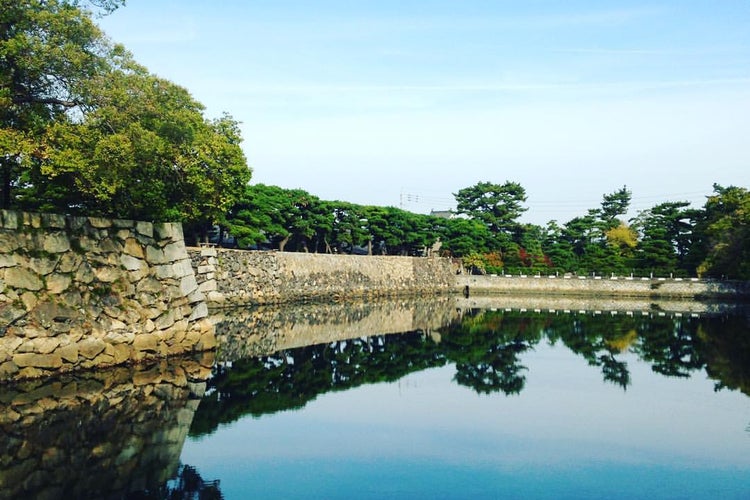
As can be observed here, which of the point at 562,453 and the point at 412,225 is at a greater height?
the point at 412,225

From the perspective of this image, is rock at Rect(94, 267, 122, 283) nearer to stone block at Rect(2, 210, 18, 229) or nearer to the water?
stone block at Rect(2, 210, 18, 229)

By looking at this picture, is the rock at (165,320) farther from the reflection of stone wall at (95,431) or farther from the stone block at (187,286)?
the reflection of stone wall at (95,431)

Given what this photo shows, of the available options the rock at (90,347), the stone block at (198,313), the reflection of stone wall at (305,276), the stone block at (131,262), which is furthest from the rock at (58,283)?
the reflection of stone wall at (305,276)

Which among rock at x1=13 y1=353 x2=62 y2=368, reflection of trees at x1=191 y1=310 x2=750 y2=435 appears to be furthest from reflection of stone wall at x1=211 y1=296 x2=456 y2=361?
rock at x1=13 y1=353 x2=62 y2=368

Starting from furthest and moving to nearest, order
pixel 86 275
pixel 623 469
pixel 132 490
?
1. pixel 86 275
2. pixel 623 469
3. pixel 132 490

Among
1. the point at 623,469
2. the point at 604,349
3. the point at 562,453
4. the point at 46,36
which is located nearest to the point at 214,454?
the point at 562,453

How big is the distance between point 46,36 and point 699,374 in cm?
1677

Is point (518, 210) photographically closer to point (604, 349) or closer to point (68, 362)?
point (604, 349)

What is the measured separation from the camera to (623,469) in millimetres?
8383

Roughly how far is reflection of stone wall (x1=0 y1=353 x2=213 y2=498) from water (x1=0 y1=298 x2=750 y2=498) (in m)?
0.04

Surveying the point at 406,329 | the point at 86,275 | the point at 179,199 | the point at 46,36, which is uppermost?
the point at 46,36

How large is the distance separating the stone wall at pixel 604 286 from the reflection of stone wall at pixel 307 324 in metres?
21.7

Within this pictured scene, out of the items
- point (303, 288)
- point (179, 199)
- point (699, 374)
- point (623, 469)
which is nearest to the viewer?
point (623, 469)

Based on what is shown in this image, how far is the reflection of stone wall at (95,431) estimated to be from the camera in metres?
7.34
